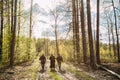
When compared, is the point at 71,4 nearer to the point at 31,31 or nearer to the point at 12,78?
the point at 31,31

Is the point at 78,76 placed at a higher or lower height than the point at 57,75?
higher

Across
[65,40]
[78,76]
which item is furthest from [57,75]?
[65,40]

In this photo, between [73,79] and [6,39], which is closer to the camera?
[73,79]

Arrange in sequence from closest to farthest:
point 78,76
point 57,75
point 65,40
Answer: point 78,76, point 57,75, point 65,40

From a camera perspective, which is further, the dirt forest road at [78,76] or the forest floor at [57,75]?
the forest floor at [57,75]

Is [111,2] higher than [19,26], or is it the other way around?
→ [111,2]

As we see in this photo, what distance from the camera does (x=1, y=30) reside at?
27.1 m

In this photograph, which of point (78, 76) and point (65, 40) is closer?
point (78, 76)

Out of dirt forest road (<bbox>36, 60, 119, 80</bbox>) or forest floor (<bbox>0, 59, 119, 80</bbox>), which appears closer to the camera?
dirt forest road (<bbox>36, 60, 119, 80</bbox>)

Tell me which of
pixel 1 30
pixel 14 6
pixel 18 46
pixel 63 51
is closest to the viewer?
pixel 1 30

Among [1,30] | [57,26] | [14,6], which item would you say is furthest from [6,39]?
[57,26]

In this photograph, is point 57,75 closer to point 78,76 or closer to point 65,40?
point 78,76

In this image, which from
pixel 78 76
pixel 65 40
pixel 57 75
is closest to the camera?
pixel 78 76

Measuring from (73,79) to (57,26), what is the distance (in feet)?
144
